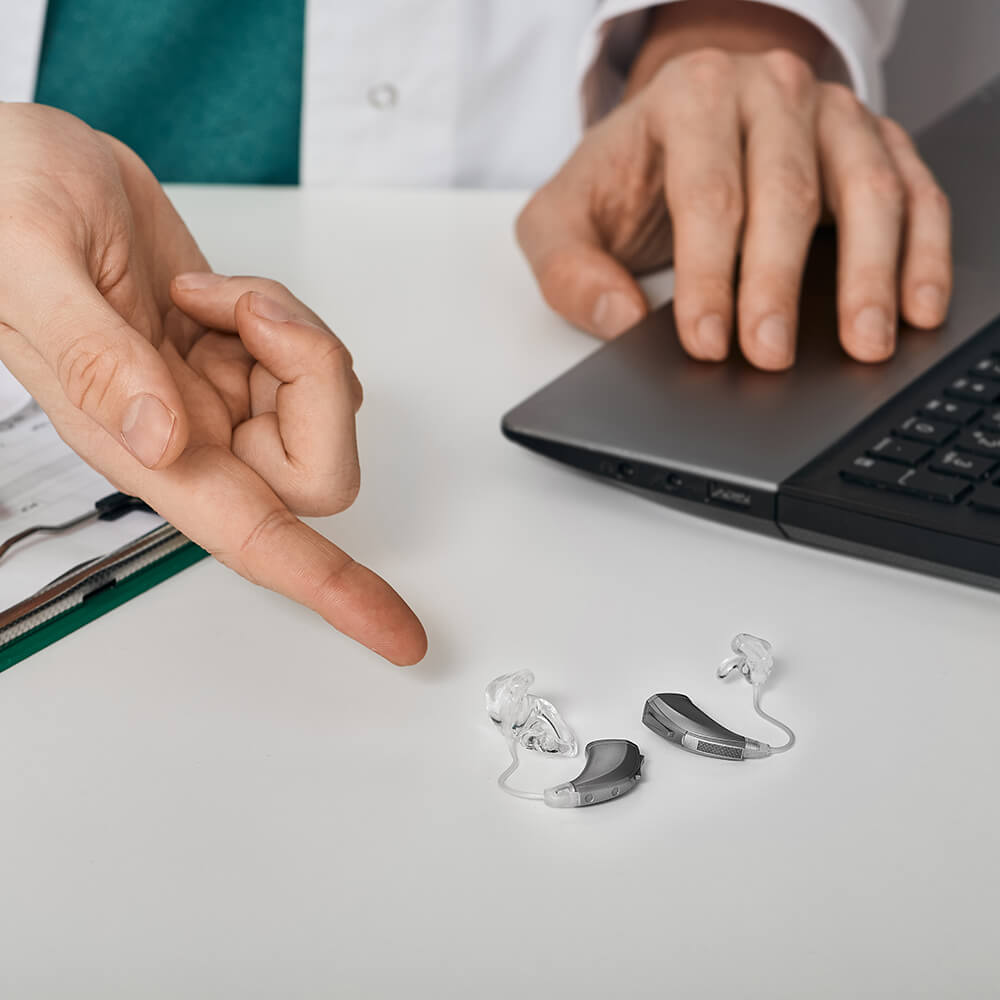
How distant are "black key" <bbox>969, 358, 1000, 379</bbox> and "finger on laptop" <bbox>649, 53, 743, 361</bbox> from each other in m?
0.10

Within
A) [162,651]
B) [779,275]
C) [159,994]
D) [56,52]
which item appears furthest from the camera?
[56,52]

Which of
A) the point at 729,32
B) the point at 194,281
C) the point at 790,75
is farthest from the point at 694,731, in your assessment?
the point at 729,32

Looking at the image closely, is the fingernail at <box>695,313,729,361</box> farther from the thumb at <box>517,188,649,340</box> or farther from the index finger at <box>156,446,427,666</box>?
the index finger at <box>156,446,427,666</box>

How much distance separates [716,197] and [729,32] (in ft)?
0.99

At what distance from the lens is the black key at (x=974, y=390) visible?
403 mm

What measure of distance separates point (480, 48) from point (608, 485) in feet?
1.81

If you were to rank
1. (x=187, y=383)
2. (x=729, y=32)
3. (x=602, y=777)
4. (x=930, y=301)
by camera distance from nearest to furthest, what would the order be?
(x=602, y=777)
(x=187, y=383)
(x=930, y=301)
(x=729, y=32)

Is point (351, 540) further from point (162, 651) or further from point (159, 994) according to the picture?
point (159, 994)

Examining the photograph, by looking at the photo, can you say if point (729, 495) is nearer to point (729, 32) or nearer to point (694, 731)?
point (694, 731)

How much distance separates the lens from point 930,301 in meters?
0.50

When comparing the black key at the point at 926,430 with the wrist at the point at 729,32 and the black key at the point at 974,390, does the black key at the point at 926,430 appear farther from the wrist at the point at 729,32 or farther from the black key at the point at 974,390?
the wrist at the point at 729,32

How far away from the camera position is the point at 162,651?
33 centimetres

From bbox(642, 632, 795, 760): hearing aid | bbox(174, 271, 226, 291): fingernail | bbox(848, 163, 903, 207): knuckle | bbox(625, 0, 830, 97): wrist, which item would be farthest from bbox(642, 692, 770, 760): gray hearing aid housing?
bbox(625, 0, 830, 97): wrist

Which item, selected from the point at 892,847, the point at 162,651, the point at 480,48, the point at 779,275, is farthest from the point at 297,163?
the point at 892,847
